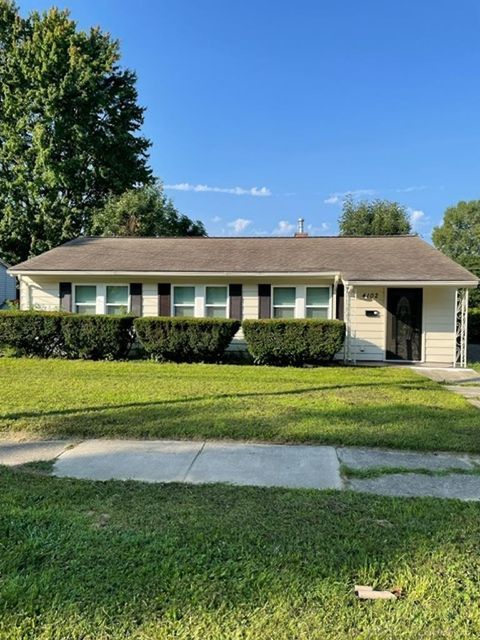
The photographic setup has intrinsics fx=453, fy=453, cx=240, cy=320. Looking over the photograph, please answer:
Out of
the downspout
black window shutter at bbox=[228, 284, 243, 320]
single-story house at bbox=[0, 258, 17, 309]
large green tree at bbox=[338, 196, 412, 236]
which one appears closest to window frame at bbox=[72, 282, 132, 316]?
black window shutter at bbox=[228, 284, 243, 320]

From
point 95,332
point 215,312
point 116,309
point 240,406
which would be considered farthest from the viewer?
point 116,309

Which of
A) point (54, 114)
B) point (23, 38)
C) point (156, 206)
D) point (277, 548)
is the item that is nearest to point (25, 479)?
point (277, 548)

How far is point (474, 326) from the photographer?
2095 centimetres

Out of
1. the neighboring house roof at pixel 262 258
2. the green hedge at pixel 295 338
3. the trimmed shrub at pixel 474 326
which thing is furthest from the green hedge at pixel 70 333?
the trimmed shrub at pixel 474 326

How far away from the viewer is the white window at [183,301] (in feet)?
44.4

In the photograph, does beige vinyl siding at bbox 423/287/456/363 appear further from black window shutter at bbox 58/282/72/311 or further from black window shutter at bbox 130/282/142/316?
black window shutter at bbox 58/282/72/311

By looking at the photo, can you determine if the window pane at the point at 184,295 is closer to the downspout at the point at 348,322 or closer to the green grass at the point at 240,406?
the green grass at the point at 240,406

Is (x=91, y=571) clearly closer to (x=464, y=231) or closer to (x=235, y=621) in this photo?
(x=235, y=621)

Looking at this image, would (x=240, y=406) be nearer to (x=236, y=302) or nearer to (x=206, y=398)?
(x=206, y=398)

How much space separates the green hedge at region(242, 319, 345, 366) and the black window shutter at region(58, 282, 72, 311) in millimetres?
5841

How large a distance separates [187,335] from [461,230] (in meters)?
51.8

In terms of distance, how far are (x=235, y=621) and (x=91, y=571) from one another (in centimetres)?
89

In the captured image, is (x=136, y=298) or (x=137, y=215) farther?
(x=137, y=215)

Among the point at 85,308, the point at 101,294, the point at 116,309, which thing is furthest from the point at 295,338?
the point at 85,308
